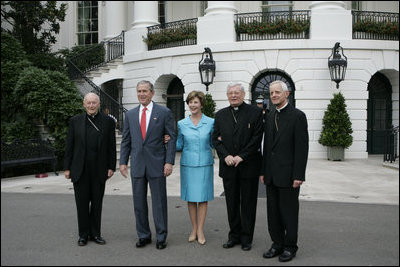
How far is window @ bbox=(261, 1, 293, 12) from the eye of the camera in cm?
1821

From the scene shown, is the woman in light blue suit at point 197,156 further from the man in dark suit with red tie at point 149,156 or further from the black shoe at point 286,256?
the black shoe at point 286,256

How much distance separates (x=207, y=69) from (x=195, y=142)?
405 inches

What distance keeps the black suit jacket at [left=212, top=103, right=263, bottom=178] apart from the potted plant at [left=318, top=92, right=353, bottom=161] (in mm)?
10361

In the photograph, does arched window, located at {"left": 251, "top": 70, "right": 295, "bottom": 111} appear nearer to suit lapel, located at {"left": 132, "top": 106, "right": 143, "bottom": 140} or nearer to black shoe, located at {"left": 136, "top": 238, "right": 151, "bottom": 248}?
suit lapel, located at {"left": 132, "top": 106, "right": 143, "bottom": 140}

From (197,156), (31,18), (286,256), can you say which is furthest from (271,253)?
(31,18)

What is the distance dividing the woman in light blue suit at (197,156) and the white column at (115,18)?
17080 mm

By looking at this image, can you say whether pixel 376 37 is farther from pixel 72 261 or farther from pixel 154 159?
pixel 72 261

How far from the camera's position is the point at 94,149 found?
5.09 meters

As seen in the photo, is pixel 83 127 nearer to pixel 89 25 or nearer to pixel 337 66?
pixel 337 66

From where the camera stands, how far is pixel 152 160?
16.3 ft

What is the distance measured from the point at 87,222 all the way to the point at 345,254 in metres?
3.02

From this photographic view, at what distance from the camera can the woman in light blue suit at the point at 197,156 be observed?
5.09 metres

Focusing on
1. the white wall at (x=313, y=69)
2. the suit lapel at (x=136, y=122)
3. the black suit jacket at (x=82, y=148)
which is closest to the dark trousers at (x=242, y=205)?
the suit lapel at (x=136, y=122)

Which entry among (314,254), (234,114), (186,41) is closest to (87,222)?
(234,114)
